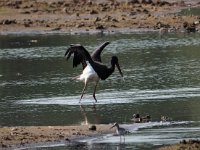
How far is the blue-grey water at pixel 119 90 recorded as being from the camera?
19.2 meters

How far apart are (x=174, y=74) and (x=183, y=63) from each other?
10.4 ft

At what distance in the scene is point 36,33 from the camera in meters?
45.2

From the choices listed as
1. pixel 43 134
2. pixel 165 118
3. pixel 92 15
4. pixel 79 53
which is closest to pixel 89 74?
pixel 79 53

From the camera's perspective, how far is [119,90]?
25.2 m

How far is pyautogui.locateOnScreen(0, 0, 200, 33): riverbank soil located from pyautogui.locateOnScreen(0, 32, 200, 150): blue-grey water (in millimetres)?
4339

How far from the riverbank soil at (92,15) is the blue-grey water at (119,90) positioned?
4.34 metres

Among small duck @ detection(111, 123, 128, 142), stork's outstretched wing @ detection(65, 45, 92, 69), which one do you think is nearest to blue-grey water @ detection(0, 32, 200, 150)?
small duck @ detection(111, 123, 128, 142)

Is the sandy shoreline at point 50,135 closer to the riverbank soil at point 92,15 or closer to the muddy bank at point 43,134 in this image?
the muddy bank at point 43,134

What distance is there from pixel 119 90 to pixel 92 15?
24615 millimetres

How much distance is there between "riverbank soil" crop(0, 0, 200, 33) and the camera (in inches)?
1761

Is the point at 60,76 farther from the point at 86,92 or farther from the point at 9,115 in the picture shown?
the point at 9,115

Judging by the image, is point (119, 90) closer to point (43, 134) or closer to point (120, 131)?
point (120, 131)

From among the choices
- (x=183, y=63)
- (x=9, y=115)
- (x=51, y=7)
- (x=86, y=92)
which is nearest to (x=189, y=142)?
(x=9, y=115)

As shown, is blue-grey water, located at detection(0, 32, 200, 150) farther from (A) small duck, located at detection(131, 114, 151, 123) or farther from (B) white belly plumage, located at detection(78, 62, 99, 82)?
(B) white belly plumage, located at detection(78, 62, 99, 82)
